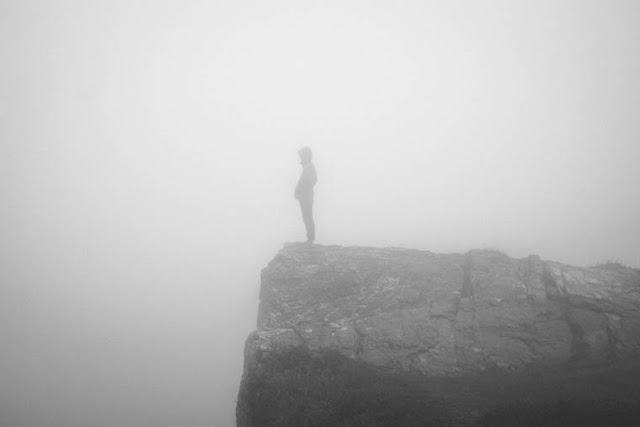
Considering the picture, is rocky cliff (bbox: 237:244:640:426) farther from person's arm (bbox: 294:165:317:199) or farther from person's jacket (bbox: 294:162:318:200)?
person's arm (bbox: 294:165:317:199)

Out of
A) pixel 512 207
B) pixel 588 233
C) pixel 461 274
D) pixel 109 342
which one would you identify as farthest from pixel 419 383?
pixel 512 207

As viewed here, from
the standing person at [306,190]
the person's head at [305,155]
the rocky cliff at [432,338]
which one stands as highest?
the person's head at [305,155]

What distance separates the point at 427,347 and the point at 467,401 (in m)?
2.32

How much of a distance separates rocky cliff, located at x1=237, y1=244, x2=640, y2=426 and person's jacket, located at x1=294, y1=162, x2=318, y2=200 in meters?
3.31

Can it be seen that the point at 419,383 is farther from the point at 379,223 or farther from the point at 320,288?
the point at 379,223

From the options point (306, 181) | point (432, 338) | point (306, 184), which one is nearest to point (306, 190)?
point (306, 184)

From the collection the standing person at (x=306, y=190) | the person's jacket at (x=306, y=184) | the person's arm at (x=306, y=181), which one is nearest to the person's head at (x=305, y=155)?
the standing person at (x=306, y=190)

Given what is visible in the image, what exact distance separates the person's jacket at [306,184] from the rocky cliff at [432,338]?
10.9 ft

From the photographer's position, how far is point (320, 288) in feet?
43.3

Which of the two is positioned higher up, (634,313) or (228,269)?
(634,313)

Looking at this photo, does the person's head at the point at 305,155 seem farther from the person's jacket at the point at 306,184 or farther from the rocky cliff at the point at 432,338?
the rocky cliff at the point at 432,338

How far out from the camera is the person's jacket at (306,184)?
16250 millimetres

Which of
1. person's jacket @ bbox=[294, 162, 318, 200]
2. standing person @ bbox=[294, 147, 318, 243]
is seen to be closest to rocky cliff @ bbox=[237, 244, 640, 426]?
standing person @ bbox=[294, 147, 318, 243]

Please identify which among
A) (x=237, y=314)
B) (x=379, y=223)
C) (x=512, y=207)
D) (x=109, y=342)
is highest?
(x=512, y=207)
